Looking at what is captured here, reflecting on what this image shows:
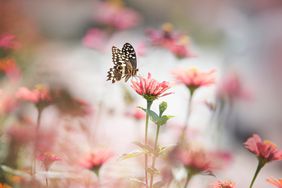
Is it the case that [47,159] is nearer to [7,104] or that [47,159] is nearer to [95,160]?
[95,160]

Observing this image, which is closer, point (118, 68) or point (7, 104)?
point (118, 68)

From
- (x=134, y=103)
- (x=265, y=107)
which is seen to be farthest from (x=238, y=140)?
(x=134, y=103)

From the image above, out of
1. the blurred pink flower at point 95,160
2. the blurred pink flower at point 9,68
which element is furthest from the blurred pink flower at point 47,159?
the blurred pink flower at point 9,68

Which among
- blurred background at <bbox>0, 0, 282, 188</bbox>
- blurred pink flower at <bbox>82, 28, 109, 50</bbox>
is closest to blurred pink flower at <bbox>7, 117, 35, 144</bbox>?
blurred background at <bbox>0, 0, 282, 188</bbox>

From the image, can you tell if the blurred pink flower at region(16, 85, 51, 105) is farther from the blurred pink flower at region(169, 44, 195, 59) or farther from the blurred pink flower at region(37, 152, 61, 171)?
the blurred pink flower at region(169, 44, 195, 59)

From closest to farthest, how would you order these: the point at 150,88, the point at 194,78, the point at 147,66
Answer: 1. the point at 150,88
2. the point at 194,78
3. the point at 147,66

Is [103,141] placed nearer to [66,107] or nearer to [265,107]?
[66,107]

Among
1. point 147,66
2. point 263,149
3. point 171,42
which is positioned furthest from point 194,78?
point 147,66

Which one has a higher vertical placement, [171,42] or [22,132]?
[171,42]
